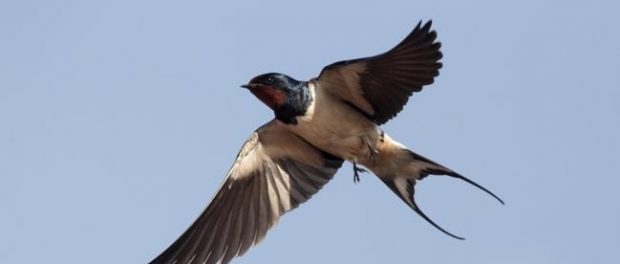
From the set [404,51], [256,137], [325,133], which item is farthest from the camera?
[256,137]

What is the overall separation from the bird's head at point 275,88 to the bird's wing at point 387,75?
0.17m

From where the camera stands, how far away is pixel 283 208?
7.63 meters

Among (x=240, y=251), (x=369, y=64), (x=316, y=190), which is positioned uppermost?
(x=369, y=64)

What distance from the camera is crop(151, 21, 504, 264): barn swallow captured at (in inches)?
277

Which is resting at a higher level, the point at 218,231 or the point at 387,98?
the point at 387,98

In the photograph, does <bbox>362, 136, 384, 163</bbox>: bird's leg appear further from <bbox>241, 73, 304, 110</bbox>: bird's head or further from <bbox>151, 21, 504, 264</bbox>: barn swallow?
<bbox>241, 73, 304, 110</bbox>: bird's head

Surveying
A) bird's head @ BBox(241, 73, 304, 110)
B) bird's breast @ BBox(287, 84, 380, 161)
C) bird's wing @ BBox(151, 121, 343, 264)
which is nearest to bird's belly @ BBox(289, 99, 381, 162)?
bird's breast @ BBox(287, 84, 380, 161)

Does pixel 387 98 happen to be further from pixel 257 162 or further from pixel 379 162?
pixel 257 162

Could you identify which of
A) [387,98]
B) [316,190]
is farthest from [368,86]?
[316,190]

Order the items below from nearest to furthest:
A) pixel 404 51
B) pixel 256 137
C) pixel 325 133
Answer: pixel 404 51
pixel 325 133
pixel 256 137

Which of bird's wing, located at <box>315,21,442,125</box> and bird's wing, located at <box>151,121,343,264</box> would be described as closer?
bird's wing, located at <box>315,21,442,125</box>

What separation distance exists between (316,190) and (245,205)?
1.39 ft

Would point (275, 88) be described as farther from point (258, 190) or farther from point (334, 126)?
point (258, 190)

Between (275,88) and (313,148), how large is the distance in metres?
0.62
